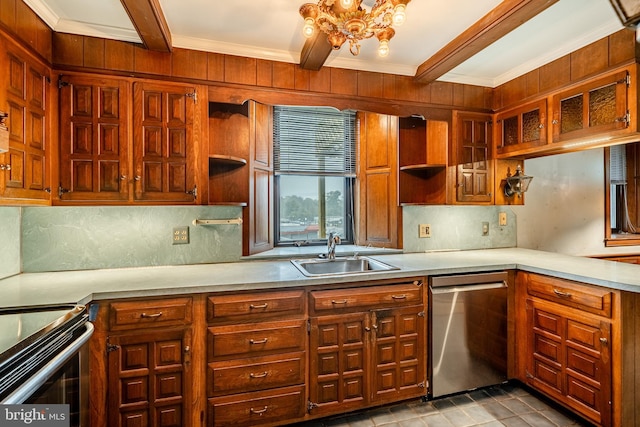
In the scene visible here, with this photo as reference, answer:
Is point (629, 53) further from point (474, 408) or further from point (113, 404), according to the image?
point (113, 404)

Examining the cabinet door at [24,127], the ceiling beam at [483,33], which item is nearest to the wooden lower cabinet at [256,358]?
the cabinet door at [24,127]

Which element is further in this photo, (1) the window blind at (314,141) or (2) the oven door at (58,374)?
(1) the window blind at (314,141)

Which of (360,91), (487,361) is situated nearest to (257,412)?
(487,361)

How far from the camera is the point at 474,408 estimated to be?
206 centimetres

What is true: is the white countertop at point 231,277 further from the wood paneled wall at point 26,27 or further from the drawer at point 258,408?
the wood paneled wall at point 26,27

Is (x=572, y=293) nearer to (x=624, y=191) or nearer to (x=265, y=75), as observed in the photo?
(x=265, y=75)

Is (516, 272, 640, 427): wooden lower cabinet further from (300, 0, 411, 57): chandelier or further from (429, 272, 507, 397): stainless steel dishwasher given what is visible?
(300, 0, 411, 57): chandelier

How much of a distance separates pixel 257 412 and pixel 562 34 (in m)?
3.01

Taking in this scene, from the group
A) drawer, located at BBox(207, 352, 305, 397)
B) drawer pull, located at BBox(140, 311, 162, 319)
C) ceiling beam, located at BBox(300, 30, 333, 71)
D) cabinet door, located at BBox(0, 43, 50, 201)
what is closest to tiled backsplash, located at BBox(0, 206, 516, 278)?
cabinet door, located at BBox(0, 43, 50, 201)

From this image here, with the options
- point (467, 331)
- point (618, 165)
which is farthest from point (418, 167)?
point (618, 165)

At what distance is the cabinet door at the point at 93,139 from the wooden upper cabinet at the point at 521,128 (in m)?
2.87

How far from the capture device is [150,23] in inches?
66.8

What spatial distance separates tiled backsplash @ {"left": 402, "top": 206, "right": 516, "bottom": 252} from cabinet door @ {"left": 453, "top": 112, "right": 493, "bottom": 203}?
262mm

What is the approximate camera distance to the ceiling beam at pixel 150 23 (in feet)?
5.09
